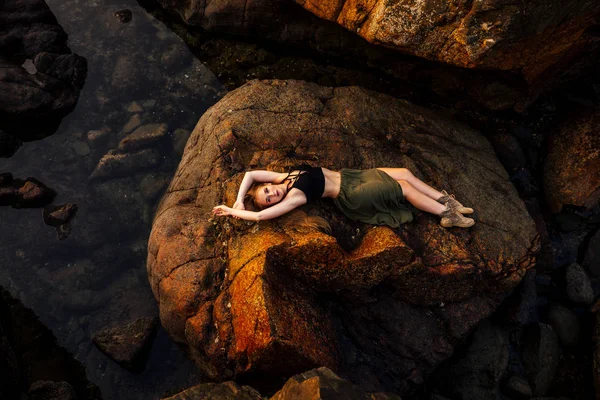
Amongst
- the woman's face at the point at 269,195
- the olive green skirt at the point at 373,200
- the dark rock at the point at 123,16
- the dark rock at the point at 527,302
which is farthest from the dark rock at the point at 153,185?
the dark rock at the point at 527,302

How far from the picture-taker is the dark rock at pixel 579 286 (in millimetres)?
8219

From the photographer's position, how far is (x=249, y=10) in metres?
10.4

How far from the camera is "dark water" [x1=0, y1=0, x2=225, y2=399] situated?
27.5 ft

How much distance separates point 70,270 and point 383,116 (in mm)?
7578

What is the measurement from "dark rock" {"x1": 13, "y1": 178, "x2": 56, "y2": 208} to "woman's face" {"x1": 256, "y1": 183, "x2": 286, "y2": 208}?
6.08 metres

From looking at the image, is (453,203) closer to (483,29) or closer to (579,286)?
(483,29)

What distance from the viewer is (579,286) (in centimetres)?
824

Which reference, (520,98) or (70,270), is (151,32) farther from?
(520,98)

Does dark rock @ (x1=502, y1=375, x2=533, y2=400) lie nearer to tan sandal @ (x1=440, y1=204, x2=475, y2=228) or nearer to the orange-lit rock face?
tan sandal @ (x1=440, y1=204, x2=475, y2=228)

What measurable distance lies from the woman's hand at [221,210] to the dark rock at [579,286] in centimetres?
685

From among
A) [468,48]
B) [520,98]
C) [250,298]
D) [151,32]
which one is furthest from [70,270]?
[520,98]

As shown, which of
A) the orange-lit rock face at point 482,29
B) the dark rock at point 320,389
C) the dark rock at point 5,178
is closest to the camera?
the dark rock at point 320,389

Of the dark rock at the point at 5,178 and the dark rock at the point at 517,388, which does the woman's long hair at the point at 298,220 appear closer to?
the dark rock at the point at 517,388

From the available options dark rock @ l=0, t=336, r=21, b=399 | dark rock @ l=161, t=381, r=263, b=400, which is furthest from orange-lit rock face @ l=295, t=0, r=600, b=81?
dark rock @ l=0, t=336, r=21, b=399
